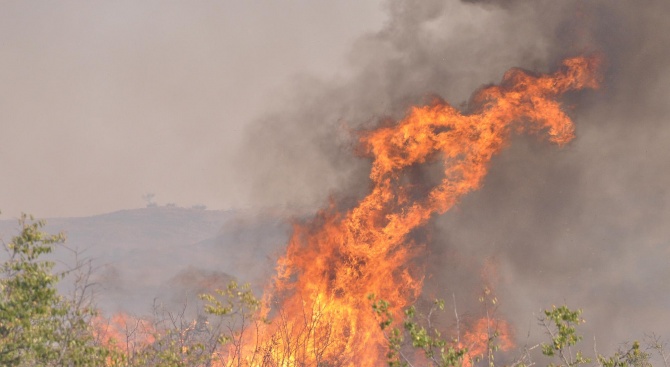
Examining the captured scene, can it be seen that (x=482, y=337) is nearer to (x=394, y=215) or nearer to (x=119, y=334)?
(x=394, y=215)

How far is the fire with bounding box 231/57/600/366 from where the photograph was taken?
30391mm

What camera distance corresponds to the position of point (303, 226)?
3466cm

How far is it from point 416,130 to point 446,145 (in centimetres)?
173

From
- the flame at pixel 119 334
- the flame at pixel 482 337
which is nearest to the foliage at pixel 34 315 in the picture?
the flame at pixel 119 334

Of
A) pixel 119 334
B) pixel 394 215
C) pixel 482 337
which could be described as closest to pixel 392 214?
pixel 394 215

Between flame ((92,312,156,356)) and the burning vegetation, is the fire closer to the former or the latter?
the burning vegetation

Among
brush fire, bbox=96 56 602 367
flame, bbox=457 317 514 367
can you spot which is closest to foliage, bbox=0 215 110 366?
brush fire, bbox=96 56 602 367

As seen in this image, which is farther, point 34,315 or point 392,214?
point 392,214

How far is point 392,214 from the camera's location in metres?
32.2

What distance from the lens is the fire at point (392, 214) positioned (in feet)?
99.7

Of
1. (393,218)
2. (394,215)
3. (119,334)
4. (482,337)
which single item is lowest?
(119,334)

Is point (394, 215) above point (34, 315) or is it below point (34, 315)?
above

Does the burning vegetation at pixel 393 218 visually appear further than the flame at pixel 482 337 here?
No

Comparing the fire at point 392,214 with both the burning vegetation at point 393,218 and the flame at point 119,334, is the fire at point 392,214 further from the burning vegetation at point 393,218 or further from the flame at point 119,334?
the flame at point 119,334
